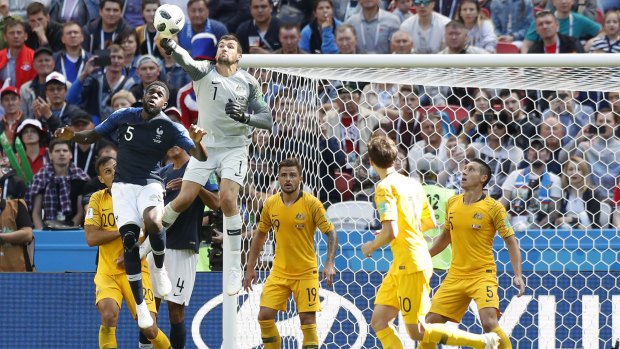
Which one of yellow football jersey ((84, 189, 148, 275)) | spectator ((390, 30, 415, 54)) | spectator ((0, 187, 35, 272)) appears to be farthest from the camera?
spectator ((390, 30, 415, 54))

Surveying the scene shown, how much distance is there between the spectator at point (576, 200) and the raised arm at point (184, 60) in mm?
3645

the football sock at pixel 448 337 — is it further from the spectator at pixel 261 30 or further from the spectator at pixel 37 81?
the spectator at pixel 37 81

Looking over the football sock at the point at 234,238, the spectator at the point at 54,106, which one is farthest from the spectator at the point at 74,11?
the football sock at the point at 234,238

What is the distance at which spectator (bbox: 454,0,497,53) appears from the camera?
47.0ft

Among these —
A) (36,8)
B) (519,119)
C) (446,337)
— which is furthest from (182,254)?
(36,8)

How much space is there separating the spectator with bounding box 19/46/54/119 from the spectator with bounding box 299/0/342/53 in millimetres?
3053

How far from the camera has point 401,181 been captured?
9594 mm

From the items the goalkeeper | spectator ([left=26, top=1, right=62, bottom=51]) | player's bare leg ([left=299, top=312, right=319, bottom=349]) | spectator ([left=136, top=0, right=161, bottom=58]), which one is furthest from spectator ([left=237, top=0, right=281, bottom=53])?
player's bare leg ([left=299, top=312, right=319, bottom=349])

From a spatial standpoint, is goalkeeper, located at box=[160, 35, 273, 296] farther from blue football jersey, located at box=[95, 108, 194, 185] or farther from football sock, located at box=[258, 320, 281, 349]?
football sock, located at box=[258, 320, 281, 349]

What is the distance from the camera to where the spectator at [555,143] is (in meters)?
11.7

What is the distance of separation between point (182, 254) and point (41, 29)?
5796 millimetres

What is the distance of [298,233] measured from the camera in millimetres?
10945

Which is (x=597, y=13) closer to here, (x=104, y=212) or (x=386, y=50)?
(x=386, y=50)

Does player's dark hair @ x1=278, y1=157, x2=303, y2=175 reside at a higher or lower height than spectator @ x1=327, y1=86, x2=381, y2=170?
lower
